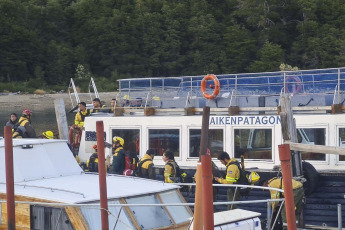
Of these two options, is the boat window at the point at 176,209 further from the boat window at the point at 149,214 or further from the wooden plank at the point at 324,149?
the wooden plank at the point at 324,149

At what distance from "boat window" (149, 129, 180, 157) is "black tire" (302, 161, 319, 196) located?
9.56 ft

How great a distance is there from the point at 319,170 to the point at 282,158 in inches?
201

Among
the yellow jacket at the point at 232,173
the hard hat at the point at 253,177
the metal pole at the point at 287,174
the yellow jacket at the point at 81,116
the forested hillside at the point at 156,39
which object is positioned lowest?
the hard hat at the point at 253,177

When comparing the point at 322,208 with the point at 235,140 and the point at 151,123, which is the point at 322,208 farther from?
Answer: the point at 151,123

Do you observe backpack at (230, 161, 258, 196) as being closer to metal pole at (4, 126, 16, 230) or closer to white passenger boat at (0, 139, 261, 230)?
white passenger boat at (0, 139, 261, 230)

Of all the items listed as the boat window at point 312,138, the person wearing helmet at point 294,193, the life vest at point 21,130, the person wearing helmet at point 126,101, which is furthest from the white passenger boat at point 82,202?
the person wearing helmet at point 126,101

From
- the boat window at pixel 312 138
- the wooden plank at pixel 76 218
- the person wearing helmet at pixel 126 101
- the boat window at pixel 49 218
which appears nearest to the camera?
the wooden plank at pixel 76 218

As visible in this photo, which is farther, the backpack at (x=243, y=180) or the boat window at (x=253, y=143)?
the boat window at (x=253, y=143)

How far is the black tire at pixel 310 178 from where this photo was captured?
1482cm

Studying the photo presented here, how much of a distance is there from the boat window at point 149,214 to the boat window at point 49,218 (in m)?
0.91

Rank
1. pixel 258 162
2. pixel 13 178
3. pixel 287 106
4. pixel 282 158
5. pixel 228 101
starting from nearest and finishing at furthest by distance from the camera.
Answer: pixel 282 158, pixel 13 178, pixel 287 106, pixel 258 162, pixel 228 101

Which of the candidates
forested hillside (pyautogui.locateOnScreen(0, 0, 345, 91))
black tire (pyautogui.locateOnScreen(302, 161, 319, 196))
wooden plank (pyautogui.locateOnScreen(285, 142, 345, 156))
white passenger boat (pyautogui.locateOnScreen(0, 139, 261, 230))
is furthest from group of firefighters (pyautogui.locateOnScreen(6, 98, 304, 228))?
forested hillside (pyautogui.locateOnScreen(0, 0, 345, 91))

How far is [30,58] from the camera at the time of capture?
82.8 meters

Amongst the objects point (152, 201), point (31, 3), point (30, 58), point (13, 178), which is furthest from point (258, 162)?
point (31, 3)
